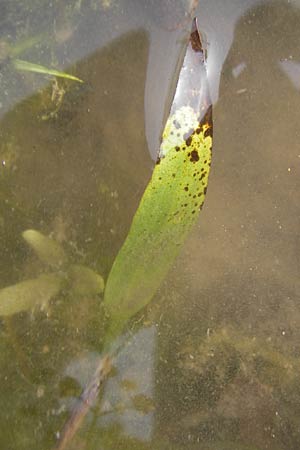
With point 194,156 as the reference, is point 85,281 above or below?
below

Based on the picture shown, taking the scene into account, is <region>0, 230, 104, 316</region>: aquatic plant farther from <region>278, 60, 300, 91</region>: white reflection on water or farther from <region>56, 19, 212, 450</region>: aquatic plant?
<region>278, 60, 300, 91</region>: white reflection on water

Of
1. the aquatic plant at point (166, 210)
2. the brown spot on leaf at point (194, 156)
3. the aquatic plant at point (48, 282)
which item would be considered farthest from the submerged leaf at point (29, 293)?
the brown spot on leaf at point (194, 156)

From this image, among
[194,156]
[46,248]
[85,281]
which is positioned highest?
[194,156]

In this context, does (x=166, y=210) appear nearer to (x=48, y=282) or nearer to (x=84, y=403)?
(x=48, y=282)

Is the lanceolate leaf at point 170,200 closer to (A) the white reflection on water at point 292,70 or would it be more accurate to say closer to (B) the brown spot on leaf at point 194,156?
(B) the brown spot on leaf at point 194,156

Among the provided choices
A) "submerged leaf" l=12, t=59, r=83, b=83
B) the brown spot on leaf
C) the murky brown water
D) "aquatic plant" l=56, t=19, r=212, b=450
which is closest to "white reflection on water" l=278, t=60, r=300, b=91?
the murky brown water

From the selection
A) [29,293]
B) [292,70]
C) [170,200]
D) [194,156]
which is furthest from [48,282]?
[292,70]

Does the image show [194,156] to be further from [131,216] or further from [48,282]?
[48,282]

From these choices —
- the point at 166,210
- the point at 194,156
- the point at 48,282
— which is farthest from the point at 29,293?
the point at 194,156

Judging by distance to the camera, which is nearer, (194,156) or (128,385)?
(194,156)
